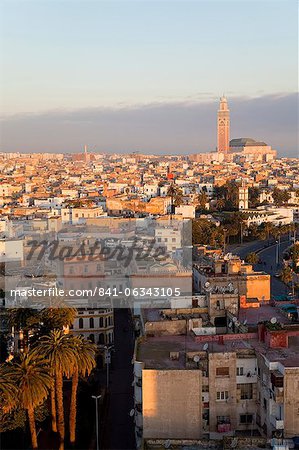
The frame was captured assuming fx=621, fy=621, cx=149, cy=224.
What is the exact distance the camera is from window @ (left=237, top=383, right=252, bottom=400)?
12242 mm

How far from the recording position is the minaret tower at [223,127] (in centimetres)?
16875

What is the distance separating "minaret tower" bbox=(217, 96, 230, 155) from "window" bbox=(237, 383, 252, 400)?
160 m

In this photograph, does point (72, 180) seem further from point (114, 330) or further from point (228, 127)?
point (228, 127)

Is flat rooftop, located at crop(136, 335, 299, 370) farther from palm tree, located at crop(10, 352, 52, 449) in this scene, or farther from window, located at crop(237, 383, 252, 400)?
palm tree, located at crop(10, 352, 52, 449)

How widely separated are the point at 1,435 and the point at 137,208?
40.3 metres

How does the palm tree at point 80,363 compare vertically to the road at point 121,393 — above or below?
above

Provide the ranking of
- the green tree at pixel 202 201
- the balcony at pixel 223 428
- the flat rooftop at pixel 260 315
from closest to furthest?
the balcony at pixel 223 428, the flat rooftop at pixel 260 315, the green tree at pixel 202 201

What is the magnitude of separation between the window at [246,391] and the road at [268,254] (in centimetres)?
1621

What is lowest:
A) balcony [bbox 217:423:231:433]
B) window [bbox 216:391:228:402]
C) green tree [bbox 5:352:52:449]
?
balcony [bbox 217:423:231:433]

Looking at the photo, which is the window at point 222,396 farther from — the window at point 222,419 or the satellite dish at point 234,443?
the satellite dish at point 234,443

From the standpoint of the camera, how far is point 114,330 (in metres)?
21.6

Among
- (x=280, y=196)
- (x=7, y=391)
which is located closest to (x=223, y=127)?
(x=280, y=196)

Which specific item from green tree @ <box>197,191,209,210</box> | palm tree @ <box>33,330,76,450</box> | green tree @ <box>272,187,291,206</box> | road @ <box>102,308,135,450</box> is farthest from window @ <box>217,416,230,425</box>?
green tree @ <box>272,187,291,206</box>

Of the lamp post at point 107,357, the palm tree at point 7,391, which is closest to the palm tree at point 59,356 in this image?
the palm tree at point 7,391
